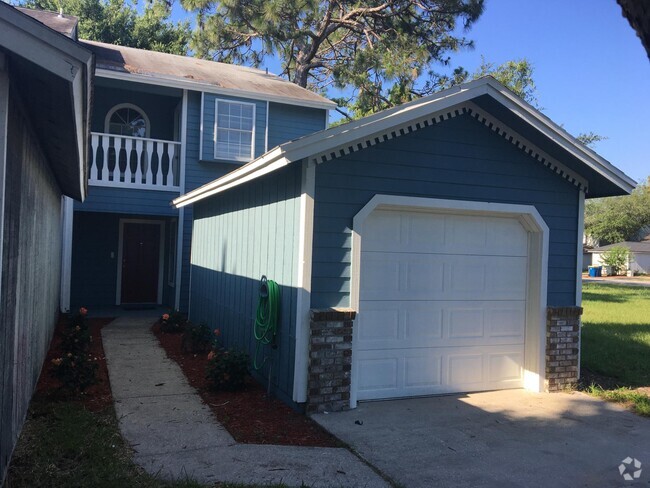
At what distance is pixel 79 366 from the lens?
633cm

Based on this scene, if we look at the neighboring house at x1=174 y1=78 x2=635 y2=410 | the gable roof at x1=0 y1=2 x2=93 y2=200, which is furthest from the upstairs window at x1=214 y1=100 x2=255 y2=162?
the gable roof at x1=0 y1=2 x2=93 y2=200

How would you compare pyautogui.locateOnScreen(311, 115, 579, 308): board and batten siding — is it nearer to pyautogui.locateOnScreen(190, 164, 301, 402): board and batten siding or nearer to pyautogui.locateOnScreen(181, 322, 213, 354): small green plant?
pyautogui.locateOnScreen(190, 164, 301, 402): board and batten siding

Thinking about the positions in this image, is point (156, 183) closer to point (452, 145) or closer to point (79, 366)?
point (79, 366)

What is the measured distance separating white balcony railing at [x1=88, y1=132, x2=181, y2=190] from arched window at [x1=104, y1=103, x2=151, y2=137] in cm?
38

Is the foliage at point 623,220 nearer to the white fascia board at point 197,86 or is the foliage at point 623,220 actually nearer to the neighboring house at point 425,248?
the white fascia board at point 197,86

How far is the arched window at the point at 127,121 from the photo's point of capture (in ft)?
45.1

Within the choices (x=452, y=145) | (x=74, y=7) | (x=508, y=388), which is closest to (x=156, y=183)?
(x=452, y=145)

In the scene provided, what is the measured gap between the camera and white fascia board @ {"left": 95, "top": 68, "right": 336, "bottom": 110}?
39.4ft

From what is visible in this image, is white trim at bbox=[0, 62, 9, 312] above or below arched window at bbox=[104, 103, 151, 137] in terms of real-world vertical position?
below

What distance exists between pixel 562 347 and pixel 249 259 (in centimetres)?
431

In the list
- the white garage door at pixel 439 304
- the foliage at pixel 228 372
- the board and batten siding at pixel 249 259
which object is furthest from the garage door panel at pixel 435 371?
the foliage at pixel 228 372

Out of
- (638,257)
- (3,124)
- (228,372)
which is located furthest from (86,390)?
(638,257)

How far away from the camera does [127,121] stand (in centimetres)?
1398

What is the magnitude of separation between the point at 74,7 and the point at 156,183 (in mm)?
19894
